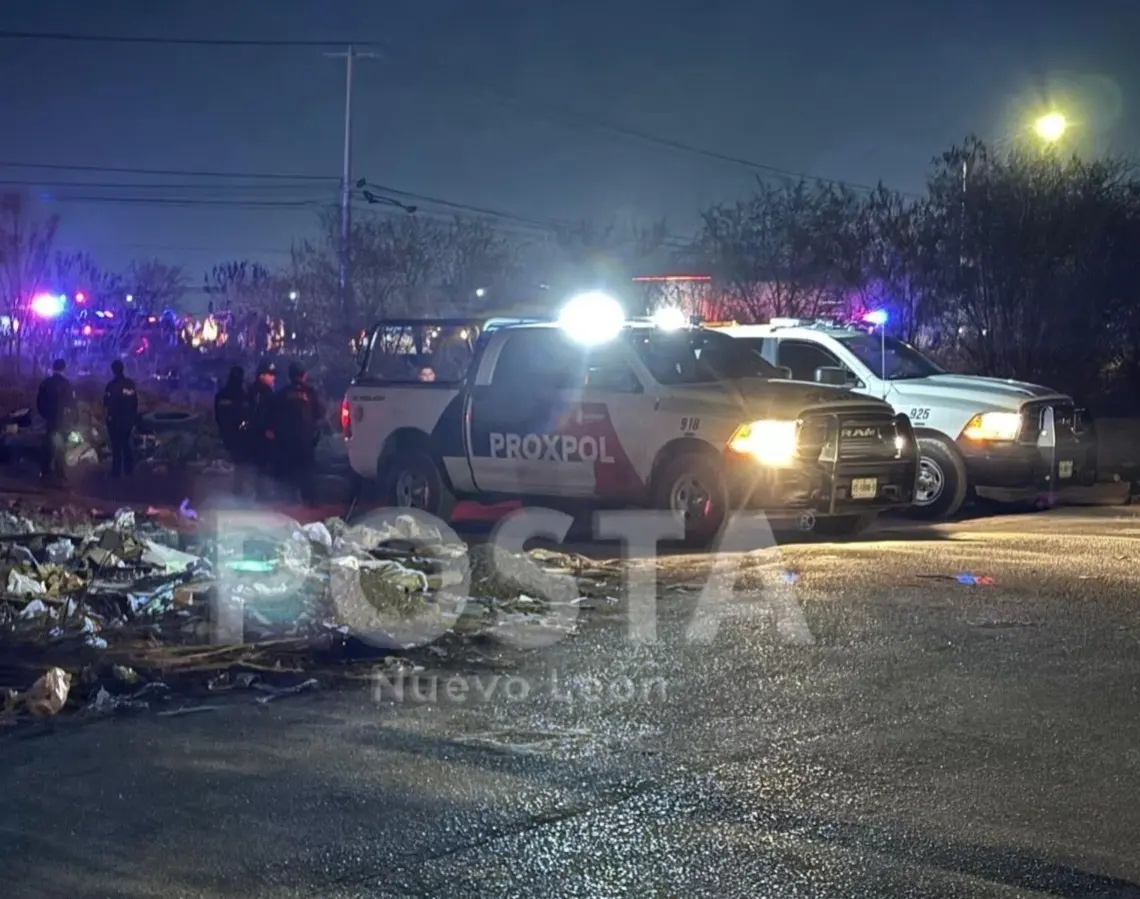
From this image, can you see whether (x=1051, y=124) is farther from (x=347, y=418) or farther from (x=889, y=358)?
(x=347, y=418)

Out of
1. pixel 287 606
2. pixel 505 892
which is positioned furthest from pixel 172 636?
pixel 505 892

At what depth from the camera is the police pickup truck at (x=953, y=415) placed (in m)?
14.9

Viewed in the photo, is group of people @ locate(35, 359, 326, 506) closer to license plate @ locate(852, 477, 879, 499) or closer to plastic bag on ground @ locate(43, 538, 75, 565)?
plastic bag on ground @ locate(43, 538, 75, 565)

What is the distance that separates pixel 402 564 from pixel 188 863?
5118mm

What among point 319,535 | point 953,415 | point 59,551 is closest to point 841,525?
point 953,415

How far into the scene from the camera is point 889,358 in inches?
630

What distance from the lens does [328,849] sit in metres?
5.29

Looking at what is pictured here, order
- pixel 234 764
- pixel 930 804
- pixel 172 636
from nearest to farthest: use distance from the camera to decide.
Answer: pixel 930 804, pixel 234 764, pixel 172 636

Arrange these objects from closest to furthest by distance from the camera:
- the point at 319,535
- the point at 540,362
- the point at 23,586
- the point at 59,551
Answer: the point at 23,586, the point at 59,551, the point at 319,535, the point at 540,362

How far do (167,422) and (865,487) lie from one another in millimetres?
13163

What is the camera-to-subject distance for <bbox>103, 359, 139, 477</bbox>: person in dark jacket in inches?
754

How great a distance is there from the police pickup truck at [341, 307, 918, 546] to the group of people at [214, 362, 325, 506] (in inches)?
91.8

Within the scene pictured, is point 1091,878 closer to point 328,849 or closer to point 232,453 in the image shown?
point 328,849

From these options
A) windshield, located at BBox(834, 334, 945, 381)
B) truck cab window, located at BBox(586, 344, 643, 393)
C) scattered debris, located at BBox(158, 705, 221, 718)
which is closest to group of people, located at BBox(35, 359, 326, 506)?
truck cab window, located at BBox(586, 344, 643, 393)
